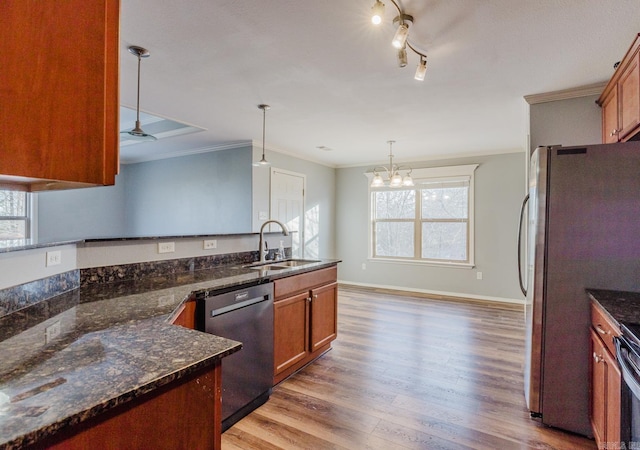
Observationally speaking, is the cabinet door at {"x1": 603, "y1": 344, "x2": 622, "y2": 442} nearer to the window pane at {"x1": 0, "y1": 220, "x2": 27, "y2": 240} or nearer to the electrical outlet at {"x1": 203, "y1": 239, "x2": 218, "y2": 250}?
the electrical outlet at {"x1": 203, "y1": 239, "x2": 218, "y2": 250}

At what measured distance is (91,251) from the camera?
198 centimetres

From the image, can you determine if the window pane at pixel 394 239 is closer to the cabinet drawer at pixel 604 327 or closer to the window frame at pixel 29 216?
the cabinet drawer at pixel 604 327

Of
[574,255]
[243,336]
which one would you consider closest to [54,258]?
[243,336]

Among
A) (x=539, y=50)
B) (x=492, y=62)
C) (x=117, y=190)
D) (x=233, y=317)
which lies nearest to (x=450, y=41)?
(x=492, y=62)

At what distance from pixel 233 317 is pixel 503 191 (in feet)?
15.4

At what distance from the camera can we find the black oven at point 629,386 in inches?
48.0

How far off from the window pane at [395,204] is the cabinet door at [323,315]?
127 inches

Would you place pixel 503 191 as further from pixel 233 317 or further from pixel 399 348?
pixel 233 317

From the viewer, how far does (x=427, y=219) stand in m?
5.77

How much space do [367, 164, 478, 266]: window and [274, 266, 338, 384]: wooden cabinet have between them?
3119 millimetres

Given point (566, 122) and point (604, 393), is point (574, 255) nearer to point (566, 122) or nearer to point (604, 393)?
point (604, 393)

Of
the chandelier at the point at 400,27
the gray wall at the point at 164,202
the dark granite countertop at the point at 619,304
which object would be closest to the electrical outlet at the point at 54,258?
the chandelier at the point at 400,27

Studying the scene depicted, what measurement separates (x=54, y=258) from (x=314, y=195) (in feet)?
15.1

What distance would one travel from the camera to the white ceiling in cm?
182
